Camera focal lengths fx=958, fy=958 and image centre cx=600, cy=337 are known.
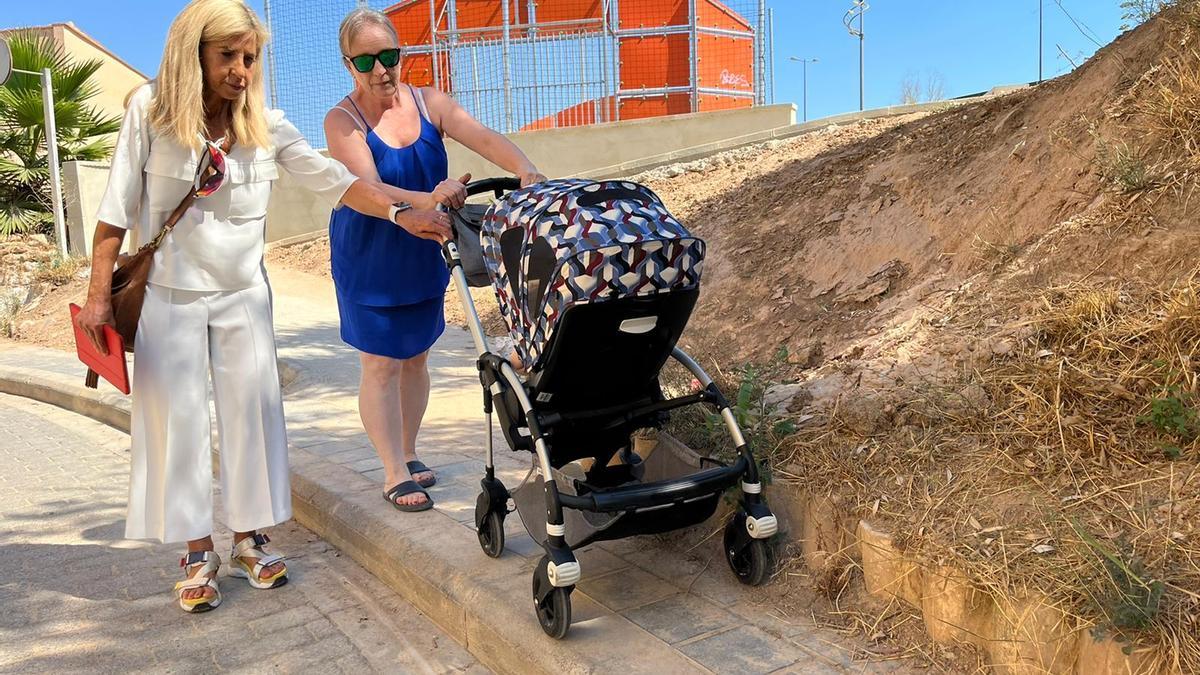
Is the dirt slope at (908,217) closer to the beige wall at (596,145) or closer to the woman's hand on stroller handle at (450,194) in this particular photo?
the woman's hand on stroller handle at (450,194)

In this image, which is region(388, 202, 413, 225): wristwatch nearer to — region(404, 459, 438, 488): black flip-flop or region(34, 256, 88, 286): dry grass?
region(404, 459, 438, 488): black flip-flop

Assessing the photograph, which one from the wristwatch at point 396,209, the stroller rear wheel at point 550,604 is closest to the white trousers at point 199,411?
the wristwatch at point 396,209

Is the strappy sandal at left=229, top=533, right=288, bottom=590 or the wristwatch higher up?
the wristwatch

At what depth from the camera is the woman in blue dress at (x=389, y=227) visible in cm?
389

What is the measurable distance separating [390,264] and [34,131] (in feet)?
49.8

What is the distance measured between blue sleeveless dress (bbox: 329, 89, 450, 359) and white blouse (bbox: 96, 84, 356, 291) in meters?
0.25

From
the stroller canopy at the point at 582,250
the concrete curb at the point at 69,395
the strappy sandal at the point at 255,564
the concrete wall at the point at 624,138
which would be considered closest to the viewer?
the stroller canopy at the point at 582,250

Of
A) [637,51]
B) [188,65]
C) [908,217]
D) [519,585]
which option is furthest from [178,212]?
[637,51]

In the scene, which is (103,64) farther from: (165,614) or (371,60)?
(165,614)

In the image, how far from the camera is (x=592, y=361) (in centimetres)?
306

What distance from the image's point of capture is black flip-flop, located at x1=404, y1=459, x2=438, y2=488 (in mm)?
4590

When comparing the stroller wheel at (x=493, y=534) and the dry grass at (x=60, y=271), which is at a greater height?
the dry grass at (x=60, y=271)

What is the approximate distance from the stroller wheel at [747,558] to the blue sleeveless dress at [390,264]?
168 centimetres

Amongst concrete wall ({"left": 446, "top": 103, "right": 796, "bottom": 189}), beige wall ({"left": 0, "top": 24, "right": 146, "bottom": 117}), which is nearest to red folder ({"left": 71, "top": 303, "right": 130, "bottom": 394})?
concrete wall ({"left": 446, "top": 103, "right": 796, "bottom": 189})
